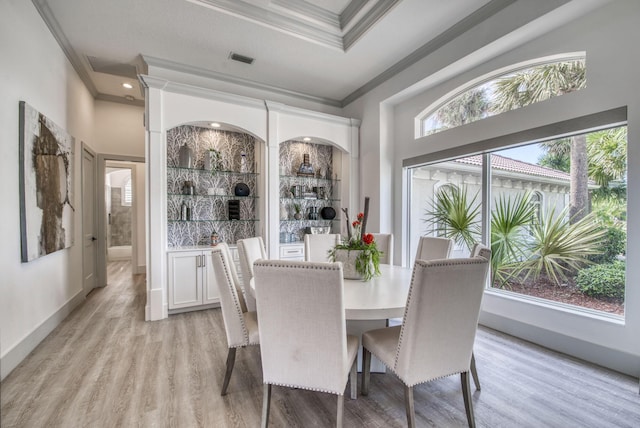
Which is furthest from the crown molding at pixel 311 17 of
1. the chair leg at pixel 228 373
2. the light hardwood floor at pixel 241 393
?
the light hardwood floor at pixel 241 393

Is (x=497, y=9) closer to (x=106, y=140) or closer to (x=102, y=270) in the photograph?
(x=106, y=140)

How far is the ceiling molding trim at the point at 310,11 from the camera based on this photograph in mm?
2957

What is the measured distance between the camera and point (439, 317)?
143 cm

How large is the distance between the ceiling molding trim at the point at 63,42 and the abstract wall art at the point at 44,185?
94cm

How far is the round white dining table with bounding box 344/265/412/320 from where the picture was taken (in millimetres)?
1546

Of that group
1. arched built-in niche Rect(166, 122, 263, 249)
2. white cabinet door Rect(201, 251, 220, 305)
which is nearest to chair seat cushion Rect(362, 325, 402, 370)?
white cabinet door Rect(201, 251, 220, 305)

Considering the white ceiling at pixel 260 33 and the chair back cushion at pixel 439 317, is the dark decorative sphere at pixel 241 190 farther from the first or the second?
the chair back cushion at pixel 439 317

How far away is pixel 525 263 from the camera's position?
9.66 feet

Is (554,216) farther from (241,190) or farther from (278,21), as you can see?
(241,190)

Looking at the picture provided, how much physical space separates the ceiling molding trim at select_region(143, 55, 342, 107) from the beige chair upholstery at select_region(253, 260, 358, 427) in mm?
3546

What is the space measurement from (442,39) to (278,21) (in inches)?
70.2

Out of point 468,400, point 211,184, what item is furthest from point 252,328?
point 211,184

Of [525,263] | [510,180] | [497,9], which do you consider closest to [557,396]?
[525,263]

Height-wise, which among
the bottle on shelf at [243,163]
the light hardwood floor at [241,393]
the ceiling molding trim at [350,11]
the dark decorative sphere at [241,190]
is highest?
the ceiling molding trim at [350,11]
